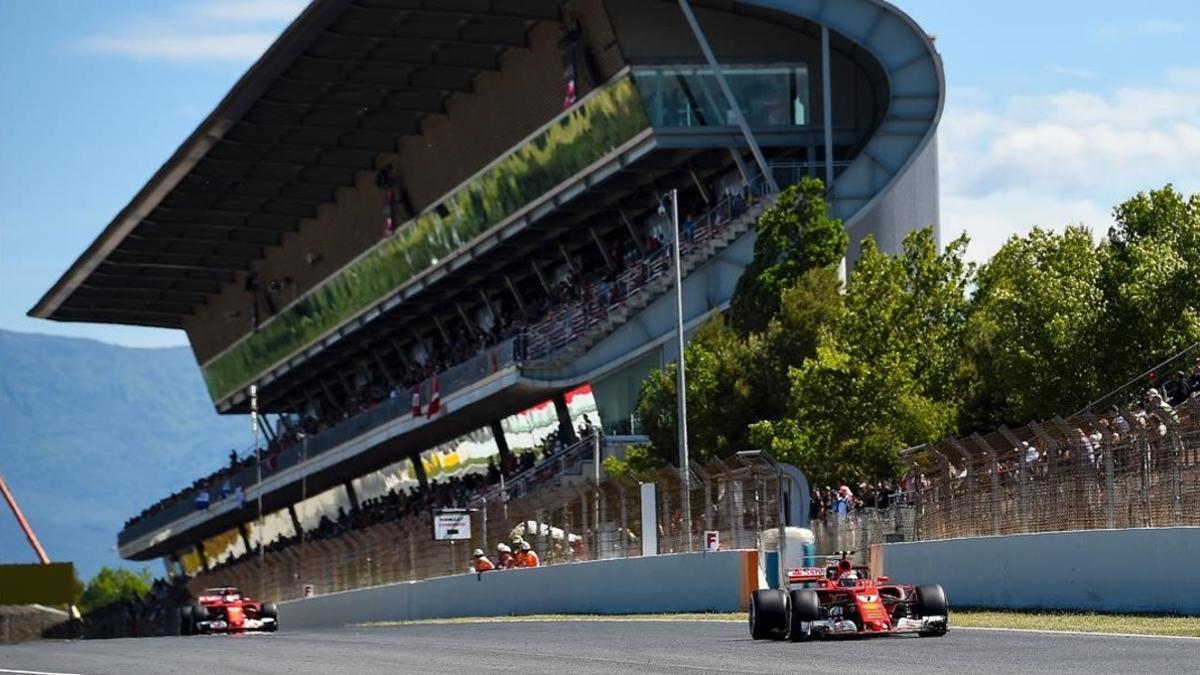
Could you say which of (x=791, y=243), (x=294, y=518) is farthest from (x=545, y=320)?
(x=294, y=518)

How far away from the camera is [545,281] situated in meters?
66.6

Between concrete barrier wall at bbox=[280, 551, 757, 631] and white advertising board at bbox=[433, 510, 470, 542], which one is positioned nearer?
concrete barrier wall at bbox=[280, 551, 757, 631]

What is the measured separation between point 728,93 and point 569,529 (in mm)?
18416

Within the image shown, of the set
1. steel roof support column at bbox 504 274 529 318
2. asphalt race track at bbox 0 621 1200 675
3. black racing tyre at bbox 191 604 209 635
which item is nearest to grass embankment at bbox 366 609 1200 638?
asphalt race track at bbox 0 621 1200 675

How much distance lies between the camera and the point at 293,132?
65625 mm

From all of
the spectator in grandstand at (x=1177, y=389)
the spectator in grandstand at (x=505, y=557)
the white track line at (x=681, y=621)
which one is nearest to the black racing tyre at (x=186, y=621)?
the white track line at (x=681, y=621)

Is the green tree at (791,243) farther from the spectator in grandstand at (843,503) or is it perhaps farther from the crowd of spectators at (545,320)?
the spectator in grandstand at (843,503)

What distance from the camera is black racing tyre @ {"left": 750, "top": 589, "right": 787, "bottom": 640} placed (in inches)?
850

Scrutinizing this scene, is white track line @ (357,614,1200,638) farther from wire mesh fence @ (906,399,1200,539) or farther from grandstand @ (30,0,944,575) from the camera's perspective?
grandstand @ (30,0,944,575)

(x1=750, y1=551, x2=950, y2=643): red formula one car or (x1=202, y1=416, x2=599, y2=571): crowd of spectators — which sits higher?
(x1=202, y1=416, x2=599, y2=571): crowd of spectators

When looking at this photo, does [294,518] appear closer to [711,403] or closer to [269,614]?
[711,403]

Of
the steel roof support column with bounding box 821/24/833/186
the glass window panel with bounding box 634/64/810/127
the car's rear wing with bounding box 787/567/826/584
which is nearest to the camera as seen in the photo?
the car's rear wing with bounding box 787/567/826/584

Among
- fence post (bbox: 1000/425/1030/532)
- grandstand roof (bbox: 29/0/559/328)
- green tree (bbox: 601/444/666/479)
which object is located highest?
grandstand roof (bbox: 29/0/559/328)

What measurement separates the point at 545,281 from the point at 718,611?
37075 millimetres
